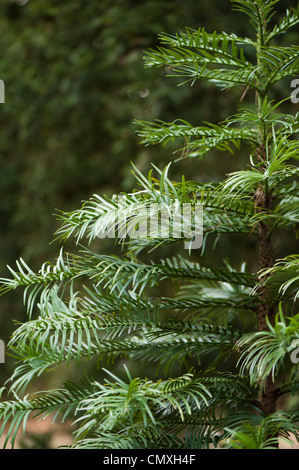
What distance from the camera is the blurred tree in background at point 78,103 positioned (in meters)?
2.25

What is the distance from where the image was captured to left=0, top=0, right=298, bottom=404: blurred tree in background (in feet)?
7.38

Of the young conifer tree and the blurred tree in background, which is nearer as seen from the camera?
the young conifer tree

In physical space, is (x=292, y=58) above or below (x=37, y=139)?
below

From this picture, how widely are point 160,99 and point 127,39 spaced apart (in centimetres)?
36

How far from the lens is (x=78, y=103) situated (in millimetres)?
2551

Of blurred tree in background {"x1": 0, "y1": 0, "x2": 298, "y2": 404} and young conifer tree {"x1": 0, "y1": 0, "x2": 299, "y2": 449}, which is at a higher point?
blurred tree in background {"x1": 0, "y1": 0, "x2": 298, "y2": 404}

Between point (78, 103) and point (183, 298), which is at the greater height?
point (78, 103)

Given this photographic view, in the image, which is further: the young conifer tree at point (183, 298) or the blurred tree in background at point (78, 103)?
the blurred tree in background at point (78, 103)

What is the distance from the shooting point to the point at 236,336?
832 millimetres

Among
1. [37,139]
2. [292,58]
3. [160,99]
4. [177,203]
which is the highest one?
[37,139]

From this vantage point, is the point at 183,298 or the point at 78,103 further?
the point at 78,103

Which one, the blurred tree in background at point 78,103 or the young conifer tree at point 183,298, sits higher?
the blurred tree in background at point 78,103
